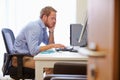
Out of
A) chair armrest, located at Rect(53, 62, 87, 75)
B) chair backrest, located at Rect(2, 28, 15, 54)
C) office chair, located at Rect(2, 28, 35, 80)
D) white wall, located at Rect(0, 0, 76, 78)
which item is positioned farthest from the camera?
white wall, located at Rect(0, 0, 76, 78)

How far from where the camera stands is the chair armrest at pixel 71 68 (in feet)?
6.78

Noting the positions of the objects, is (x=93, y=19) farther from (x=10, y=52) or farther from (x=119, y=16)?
(x=10, y=52)

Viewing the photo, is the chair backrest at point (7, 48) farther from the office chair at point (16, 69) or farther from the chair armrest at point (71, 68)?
the chair armrest at point (71, 68)

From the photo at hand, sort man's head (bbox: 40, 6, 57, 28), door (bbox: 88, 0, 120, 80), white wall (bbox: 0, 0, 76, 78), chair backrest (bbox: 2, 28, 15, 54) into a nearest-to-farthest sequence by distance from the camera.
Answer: door (bbox: 88, 0, 120, 80), chair backrest (bbox: 2, 28, 15, 54), man's head (bbox: 40, 6, 57, 28), white wall (bbox: 0, 0, 76, 78)

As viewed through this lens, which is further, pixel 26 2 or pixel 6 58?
pixel 26 2

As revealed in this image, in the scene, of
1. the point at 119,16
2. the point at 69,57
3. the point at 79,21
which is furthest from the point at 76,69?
the point at 79,21

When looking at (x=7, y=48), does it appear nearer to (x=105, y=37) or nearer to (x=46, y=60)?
(x=46, y=60)

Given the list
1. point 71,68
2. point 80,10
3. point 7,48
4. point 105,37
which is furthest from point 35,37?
point 105,37

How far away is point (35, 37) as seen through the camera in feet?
9.55

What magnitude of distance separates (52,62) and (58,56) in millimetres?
86

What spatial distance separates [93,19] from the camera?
2.59 ft

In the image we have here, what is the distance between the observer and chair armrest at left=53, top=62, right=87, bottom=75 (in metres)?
2.07

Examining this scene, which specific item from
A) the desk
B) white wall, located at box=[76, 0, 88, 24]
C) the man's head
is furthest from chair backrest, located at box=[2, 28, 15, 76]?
white wall, located at box=[76, 0, 88, 24]

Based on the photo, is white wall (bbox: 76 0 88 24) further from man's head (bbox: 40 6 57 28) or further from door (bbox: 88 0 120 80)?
door (bbox: 88 0 120 80)
